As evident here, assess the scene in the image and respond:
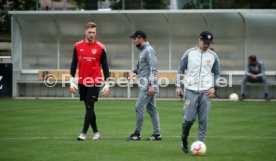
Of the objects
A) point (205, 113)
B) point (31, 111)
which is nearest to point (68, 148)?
point (205, 113)

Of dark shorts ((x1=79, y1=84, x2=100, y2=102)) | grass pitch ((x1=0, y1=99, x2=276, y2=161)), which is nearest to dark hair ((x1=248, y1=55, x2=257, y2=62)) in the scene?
grass pitch ((x1=0, y1=99, x2=276, y2=161))

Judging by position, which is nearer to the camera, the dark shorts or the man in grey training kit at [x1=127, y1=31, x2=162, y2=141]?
the dark shorts

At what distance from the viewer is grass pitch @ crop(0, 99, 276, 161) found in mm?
13203

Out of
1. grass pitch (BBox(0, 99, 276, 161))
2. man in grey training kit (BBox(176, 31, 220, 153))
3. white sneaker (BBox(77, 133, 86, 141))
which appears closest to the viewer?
grass pitch (BBox(0, 99, 276, 161))

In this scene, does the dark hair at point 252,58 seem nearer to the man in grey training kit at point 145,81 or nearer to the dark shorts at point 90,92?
the man in grey training kit at point 145,81

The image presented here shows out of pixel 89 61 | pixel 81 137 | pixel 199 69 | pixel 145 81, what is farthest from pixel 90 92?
pixel 199 69

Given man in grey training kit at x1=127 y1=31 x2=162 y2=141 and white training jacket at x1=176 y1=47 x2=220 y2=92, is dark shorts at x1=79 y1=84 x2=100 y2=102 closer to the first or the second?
man in grey training kit at x1=127 y1=31 x2=162 y2=141

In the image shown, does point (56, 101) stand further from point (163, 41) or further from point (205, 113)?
point (205, 113)

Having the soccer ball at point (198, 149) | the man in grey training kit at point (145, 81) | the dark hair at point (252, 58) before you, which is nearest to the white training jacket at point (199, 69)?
the soccer ball at point (198, 149)

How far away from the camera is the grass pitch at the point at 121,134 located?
43.3ft

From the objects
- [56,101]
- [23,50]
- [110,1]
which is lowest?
[56,101]

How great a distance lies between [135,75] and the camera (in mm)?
16516

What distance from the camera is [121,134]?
1728 centimetres

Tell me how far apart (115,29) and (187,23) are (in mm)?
3267
